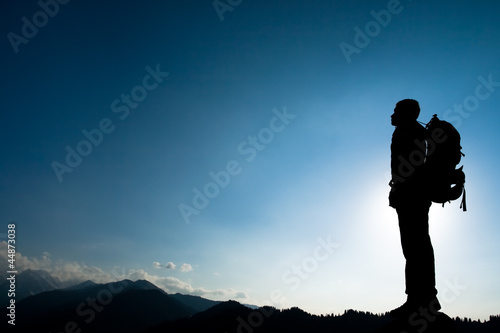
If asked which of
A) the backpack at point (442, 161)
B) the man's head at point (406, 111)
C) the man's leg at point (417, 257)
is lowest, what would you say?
the man's leg at point (417, 257)

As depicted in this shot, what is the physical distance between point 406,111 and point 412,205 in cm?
226

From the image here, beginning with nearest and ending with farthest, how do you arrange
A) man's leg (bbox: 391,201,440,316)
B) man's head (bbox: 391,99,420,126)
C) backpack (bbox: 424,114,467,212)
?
man's leg (bbox: 391,201,440,316) → backpack (bbox: 424,114,467,212) → man's head (bbox: 391,99,420,126)

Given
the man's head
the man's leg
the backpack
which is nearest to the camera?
the man's leg

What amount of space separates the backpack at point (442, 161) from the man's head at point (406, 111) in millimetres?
564

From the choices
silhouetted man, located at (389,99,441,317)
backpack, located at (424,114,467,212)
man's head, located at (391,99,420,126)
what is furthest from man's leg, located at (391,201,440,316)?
man's head, located at (391,99,420,126)

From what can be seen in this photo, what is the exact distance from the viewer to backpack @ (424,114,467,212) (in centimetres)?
591

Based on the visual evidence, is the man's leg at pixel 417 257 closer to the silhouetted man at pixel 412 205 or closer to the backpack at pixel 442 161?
the silhouetted man at pixel 412 205

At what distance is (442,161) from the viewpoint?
19.4 ft

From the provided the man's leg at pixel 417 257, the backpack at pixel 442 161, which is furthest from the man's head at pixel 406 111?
the man's leg at pixel 417 257

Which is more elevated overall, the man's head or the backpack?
the man's head

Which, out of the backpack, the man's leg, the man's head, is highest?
the man's head

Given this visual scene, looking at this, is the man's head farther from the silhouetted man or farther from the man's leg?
the man's leg

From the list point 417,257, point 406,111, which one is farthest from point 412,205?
point 406,111

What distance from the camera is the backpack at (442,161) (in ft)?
19.4
